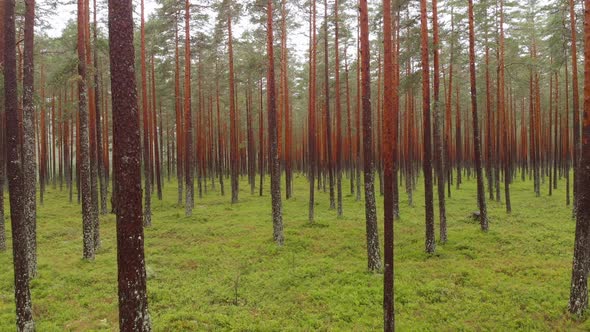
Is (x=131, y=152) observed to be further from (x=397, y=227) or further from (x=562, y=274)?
(x=397, y=227)

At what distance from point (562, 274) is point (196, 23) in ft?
67.8

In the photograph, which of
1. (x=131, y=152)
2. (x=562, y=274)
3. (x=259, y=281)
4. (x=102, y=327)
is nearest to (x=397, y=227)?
(x=562, y=274)

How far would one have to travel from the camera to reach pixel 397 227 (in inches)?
705

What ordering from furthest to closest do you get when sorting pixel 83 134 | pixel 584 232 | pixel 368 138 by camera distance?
pixel 83 134 < pixel 368 138 < pixel 584 232

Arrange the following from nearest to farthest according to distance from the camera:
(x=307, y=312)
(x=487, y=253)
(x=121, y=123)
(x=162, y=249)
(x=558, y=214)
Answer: (x=121, y=123) < (x=307, y=312) < (x=487, y=253) < (x=162, y=249) < (x=558, y=214)

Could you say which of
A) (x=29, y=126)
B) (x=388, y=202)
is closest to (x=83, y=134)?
(x=29, y=126)

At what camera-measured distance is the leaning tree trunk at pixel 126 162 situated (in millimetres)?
4984

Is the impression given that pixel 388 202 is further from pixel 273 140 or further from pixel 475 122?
pixel 475 122

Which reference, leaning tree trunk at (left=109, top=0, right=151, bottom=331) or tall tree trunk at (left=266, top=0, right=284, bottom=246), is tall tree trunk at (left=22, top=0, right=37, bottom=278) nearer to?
leaning tree trunk at (left=109, top=0, right=151, bottom=331)

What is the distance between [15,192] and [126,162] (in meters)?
4.32

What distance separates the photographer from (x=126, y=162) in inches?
196

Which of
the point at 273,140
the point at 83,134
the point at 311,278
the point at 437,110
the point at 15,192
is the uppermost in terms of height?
the point at 437,110

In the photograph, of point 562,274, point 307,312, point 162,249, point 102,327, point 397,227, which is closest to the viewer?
point 102,327

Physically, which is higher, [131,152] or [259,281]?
[131,152]
